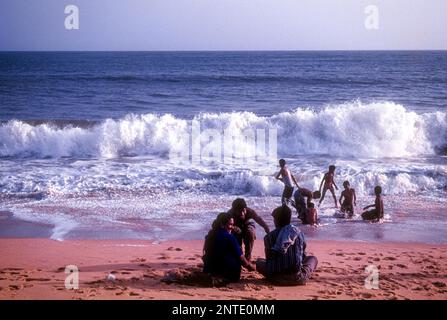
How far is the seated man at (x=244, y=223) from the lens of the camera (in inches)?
249

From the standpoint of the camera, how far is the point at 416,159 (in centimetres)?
1620

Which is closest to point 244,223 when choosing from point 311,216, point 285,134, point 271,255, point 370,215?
point 271,255

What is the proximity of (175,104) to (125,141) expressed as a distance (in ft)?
32.9

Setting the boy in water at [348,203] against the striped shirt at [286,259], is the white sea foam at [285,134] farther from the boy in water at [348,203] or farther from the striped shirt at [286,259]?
the striped shirt at [286,259]

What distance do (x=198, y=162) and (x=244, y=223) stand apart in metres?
8.77

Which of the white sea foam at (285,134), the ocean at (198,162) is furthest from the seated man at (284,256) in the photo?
the white sea foam at (285,134)

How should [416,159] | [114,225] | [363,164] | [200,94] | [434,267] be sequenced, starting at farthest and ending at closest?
1. [200,94]
2. [416,159]
3. [363,164]
4. [114,225]
5. [434,267]

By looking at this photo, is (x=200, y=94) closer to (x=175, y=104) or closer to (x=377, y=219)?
(x=175, y=104)

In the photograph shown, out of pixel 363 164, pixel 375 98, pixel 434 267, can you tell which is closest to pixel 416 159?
pixel 363 164

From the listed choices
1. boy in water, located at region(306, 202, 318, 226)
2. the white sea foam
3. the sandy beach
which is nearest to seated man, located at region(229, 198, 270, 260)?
the sandy beach

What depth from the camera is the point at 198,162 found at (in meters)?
15.1

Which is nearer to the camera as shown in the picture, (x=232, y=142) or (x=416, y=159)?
(x=416, y=159)

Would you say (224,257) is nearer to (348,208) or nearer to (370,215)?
(370,215)

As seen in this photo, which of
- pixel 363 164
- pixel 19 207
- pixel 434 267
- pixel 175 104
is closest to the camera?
pixel 434 267
